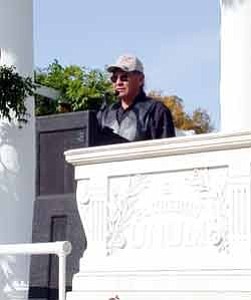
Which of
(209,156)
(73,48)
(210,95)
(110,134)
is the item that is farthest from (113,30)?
(209,156)

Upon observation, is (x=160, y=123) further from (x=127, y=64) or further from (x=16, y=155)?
(x=16, y=155)

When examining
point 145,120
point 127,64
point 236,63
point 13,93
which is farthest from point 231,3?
point 13,93

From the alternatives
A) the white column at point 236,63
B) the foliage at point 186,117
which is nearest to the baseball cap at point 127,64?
the white column at point 236,63

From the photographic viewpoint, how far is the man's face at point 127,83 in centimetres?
619

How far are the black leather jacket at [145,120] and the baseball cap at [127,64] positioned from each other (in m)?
0.23

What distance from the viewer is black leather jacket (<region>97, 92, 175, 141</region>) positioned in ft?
20.4

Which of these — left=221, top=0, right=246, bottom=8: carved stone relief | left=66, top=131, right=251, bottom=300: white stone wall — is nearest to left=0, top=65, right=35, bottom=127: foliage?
left=221, top=0, right=246, bottom=8: carved stone relief

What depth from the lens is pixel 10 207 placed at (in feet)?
25.4

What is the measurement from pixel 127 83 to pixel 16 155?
1.92m

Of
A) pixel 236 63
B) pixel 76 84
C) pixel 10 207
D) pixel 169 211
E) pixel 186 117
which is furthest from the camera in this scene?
pixel 186 117

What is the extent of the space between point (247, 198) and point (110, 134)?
6.02 feet

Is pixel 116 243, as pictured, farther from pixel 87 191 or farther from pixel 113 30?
pixel 113 30

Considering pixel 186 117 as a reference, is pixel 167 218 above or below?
below

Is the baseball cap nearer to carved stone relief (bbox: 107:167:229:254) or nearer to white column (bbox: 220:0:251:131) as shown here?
carved stone relief (bbox: 107:167:229:254)
